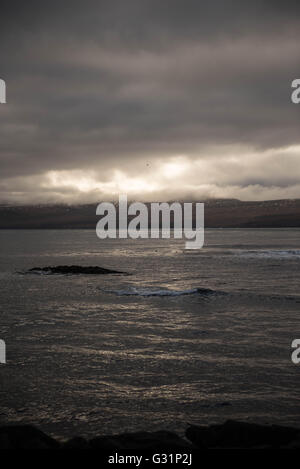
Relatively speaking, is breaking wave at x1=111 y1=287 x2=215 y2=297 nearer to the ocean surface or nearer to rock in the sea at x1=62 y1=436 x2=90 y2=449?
the ocean surface

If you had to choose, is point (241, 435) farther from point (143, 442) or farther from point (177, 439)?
point (143, 442)

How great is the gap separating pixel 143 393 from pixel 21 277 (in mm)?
38274

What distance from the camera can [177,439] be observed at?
29.6 ft

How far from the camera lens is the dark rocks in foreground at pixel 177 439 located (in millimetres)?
8492

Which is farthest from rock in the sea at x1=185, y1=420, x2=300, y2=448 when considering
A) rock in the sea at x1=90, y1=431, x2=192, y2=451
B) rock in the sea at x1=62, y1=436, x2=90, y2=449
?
rock in the sea at x1=62, y1=436, x2=90, y2=449

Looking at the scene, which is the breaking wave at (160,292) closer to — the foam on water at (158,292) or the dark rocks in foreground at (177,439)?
the foam on water at (158,292)

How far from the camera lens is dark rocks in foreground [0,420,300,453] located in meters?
8.49

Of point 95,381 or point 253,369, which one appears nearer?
point 95,381

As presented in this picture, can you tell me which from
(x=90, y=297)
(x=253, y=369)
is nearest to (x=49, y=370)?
(x=253, y=369)

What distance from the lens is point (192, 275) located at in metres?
50.4

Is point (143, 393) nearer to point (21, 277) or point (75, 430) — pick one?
point (75, 430)

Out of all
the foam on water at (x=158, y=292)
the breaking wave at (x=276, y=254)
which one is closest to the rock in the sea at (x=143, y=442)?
the foam on water at (x=158, y=292)
